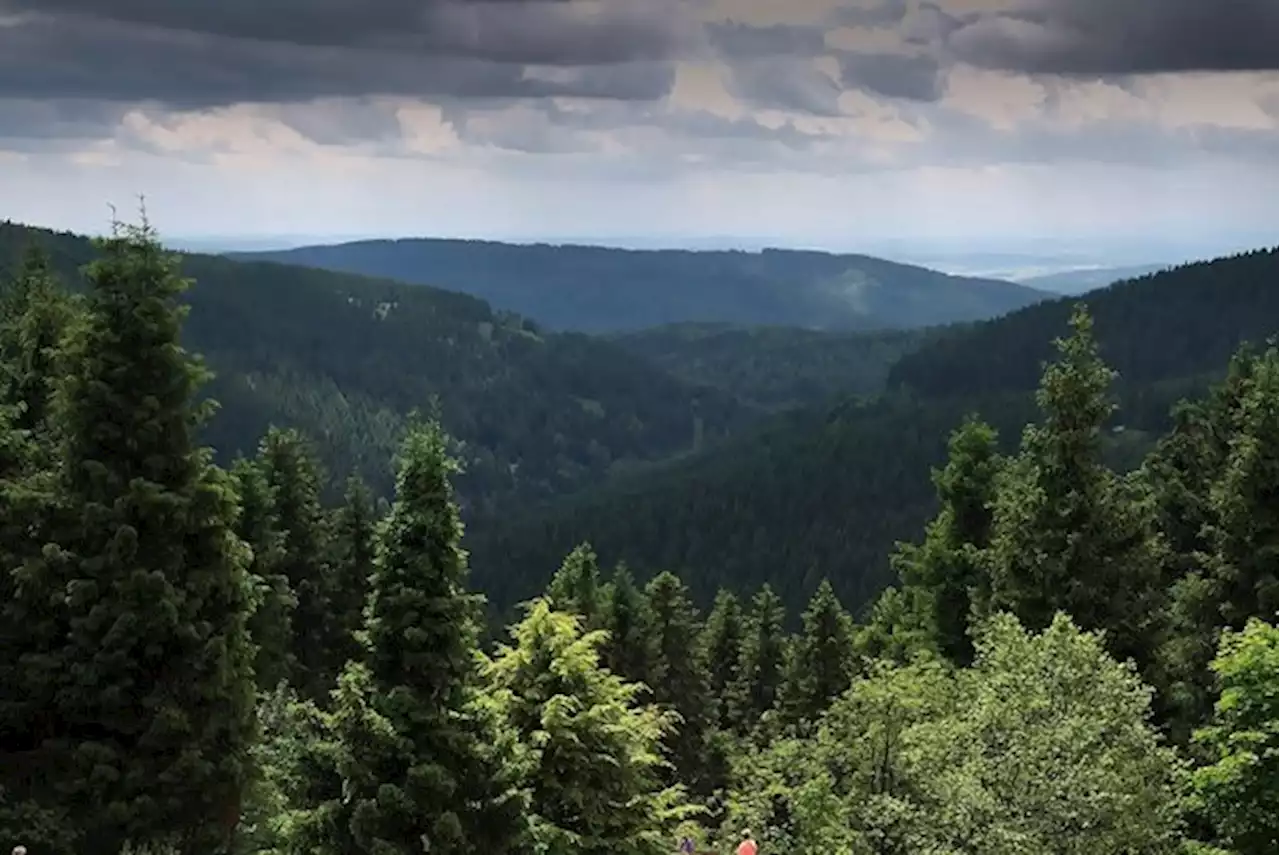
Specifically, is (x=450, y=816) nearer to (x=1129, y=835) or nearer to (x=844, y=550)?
(x=1129, y=835)

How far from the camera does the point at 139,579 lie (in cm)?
1928

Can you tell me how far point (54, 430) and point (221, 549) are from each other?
3862 millimetres

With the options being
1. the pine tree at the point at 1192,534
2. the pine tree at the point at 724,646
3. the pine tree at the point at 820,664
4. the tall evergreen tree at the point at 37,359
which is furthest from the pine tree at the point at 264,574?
the pine tree at the point at 724,646

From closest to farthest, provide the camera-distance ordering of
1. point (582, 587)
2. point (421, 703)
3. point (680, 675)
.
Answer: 1. point (421, 703)
2. point (582, 587)
3. point (680, 675)

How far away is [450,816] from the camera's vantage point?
16344mm

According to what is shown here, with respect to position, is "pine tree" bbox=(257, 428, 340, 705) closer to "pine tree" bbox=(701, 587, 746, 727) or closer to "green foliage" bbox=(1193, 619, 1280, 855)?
"pine tree" bbox=(701, 587, 746, 727)

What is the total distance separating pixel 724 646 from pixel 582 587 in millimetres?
18494

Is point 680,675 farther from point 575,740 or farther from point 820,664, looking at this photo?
point 575,740

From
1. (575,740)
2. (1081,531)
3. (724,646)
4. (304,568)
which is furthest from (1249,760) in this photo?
(724,646)

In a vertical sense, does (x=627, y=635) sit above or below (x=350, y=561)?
below

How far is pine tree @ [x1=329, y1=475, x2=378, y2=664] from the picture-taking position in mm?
42281

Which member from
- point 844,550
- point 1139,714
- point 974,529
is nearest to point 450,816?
point 1139,714

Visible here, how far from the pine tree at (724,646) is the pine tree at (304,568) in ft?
73.2

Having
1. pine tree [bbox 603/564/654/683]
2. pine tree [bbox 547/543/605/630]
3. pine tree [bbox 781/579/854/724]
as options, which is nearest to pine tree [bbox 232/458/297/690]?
pine tree [bbox 547/543/605/630]
